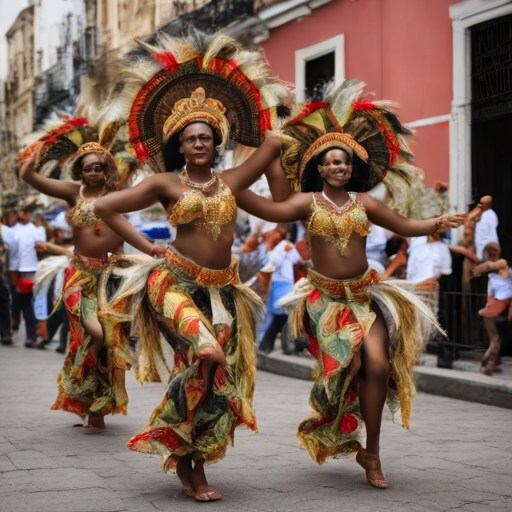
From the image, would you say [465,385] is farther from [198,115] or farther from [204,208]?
[198,115]

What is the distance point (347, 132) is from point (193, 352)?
68.8 inches

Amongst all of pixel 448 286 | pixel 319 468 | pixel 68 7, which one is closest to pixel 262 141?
pixel 319 468

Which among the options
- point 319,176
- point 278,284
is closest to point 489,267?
point 278,284

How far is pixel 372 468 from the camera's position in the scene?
5051mm

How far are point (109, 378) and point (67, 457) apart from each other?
47.1 inches

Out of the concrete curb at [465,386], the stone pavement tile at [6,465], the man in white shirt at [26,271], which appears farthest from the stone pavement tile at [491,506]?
the man in white shirt at [26,271]

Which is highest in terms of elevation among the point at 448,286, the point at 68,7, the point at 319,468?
the point at 68,7

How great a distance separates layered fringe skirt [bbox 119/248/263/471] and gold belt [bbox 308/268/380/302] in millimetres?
384

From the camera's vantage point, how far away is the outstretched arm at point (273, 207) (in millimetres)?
5191

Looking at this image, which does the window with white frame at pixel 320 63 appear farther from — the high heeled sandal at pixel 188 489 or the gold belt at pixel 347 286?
the high heeled sandal at pixel 188 489

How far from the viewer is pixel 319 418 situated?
5277 mm

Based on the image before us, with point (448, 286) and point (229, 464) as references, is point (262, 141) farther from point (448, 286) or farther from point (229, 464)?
point (448, 286)

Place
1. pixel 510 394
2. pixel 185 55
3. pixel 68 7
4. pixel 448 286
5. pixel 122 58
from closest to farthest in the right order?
1. pixel 185 55
2. pixel 122 58
3. pixel 510 394
4. pixel 448 286
5. pixel 68 7

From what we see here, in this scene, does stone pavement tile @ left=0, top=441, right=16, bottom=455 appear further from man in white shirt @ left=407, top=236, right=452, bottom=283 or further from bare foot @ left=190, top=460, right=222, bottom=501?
man in white shirt @ left=407, top=236, right=452, bottom=283
